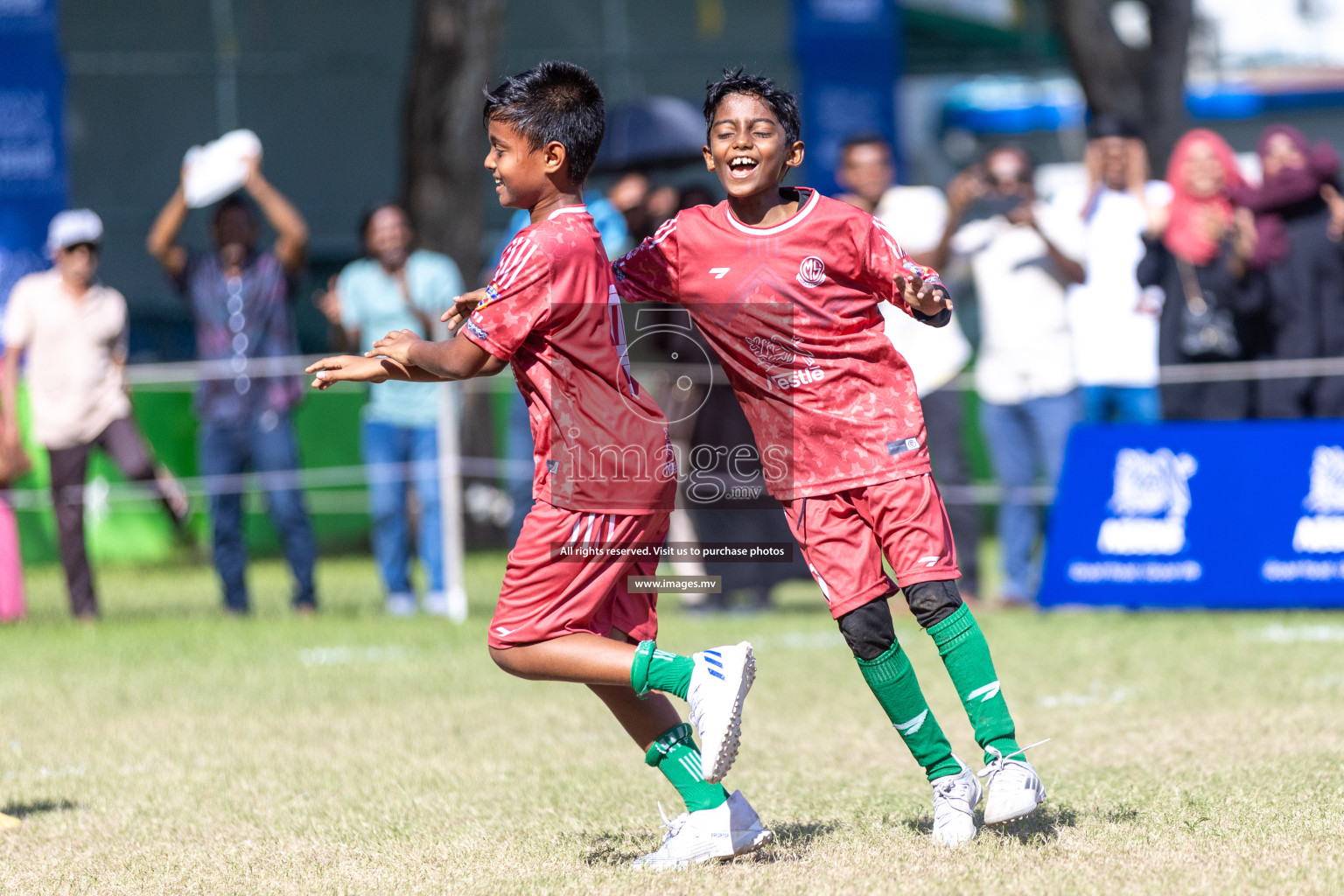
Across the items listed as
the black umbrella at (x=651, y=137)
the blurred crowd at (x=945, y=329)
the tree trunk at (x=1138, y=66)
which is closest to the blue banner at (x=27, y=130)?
the blurred crowd at (x=945, y=329)

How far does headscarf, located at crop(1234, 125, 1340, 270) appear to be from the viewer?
9.51m

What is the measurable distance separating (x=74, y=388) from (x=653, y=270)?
20.5 ft

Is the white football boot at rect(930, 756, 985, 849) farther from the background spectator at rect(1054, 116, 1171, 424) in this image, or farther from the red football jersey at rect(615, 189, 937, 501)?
the background spectator at rect(1054, 116, 1171, 424)

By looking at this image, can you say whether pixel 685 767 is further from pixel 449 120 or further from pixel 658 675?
pixel 449 120

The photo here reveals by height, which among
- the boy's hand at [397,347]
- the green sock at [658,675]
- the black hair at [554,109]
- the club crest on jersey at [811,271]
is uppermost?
the black hair at [554,109]

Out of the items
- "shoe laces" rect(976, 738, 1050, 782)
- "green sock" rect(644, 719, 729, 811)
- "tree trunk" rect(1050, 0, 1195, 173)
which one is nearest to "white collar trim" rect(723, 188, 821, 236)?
"green sock" rect(644, 719, 729, 811)

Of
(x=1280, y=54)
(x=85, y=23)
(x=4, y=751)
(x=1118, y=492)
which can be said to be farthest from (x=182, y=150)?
(x=1280, y=54)

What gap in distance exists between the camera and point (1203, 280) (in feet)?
31.3

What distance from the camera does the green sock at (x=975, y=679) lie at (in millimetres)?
4344

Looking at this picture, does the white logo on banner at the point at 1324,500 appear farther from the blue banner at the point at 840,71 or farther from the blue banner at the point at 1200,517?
the blue banner at the point at 840,71

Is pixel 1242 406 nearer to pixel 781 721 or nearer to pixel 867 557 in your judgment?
pixel 781 721

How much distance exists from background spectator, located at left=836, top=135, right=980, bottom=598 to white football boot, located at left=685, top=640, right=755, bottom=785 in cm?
534

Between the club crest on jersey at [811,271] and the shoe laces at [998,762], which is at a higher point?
the club crest on jersey at [811,271]

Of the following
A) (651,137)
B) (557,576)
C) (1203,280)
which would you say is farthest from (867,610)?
(651,137)
